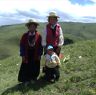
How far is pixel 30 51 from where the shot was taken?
1555 centimetres

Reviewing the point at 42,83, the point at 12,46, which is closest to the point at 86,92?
the point at 42,83

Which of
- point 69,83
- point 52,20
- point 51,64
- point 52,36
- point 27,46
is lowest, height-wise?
point 69,83

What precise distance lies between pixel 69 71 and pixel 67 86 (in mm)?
2300

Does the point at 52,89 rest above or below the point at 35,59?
below

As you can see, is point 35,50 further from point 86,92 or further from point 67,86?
point 86,92

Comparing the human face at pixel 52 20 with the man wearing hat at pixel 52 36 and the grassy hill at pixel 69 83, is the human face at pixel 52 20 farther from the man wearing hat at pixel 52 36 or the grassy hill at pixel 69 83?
the grassy hill at pixel 69 83

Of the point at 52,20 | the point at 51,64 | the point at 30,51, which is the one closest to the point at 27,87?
the point at 51,64

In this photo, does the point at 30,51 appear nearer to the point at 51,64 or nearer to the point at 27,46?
the point at 27,46

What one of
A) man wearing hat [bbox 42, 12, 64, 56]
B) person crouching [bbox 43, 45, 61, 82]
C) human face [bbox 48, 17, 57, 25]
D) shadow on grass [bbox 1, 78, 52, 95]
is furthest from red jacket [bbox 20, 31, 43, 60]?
shadow on grass [bbox 1, 78, 52, 95]

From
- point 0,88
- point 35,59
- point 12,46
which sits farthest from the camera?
point 12,46

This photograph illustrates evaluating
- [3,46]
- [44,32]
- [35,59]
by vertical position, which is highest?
[44,32]

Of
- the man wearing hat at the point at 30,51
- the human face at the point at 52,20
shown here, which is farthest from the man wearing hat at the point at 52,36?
the man wearing hat at the point at 30,51

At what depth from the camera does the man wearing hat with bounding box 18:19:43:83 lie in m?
15.3

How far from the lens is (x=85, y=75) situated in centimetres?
1549
